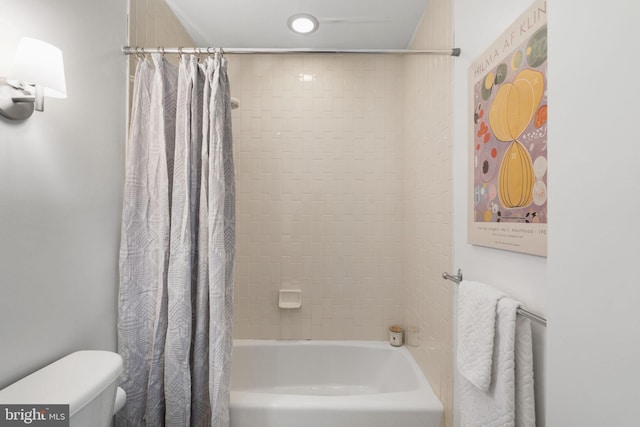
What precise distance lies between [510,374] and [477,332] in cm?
13

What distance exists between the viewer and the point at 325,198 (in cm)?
206

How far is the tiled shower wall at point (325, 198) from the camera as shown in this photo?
205 cm

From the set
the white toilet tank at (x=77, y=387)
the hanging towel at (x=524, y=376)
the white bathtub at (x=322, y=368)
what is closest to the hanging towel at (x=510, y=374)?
the hanging towel at (x=524, y=376)

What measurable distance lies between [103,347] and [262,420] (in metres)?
0.72

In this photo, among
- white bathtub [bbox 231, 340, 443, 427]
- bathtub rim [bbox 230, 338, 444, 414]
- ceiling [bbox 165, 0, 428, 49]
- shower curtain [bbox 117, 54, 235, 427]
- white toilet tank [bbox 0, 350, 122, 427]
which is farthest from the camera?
white bathtub [bbox 231, 340, 443, 427]

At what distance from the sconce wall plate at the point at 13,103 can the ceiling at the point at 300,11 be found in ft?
3.84

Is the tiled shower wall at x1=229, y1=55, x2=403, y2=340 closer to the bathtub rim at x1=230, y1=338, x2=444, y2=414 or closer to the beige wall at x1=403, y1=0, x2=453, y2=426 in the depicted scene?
the beige wall at x1=403, y1=0, x2=453, y2=426

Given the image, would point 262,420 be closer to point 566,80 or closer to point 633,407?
point 633,407

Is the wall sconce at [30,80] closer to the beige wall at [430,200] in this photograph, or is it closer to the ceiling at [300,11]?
the ceiling at [300,11]

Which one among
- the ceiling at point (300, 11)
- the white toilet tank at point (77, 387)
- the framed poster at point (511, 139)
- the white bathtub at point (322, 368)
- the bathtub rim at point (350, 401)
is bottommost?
Answer: the white bathtub at point (322, 368)

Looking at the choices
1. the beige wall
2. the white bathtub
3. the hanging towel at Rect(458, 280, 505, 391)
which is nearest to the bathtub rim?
the beige wall

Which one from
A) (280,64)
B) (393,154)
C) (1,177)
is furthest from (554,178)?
(280,64)

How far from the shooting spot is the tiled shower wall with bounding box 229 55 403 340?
2049 millimetres

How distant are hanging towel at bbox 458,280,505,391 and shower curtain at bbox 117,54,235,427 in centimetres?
86
